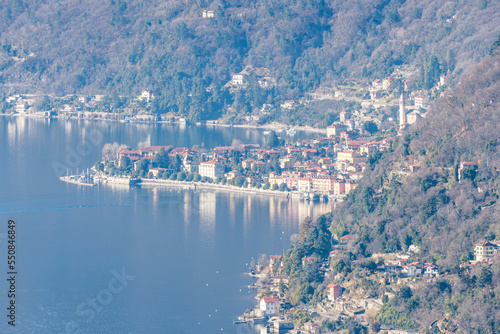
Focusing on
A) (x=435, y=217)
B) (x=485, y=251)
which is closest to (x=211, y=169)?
(x=435, y=217)

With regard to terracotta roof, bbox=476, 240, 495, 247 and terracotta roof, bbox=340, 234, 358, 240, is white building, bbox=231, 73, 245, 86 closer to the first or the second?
terracotta roof, bbox=340, 234, 358, 240

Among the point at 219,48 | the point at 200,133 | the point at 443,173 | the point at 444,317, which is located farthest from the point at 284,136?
the point at 444,317

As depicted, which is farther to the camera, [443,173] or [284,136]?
[284,136]

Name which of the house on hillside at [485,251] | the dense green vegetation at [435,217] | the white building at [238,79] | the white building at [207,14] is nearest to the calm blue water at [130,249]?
the dense green vegetation at [435,217]

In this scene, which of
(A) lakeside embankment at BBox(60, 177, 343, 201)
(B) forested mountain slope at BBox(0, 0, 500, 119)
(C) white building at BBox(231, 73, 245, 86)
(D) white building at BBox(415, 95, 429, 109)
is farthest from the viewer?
(C) white building at BBox(231, 73, 245, 86)

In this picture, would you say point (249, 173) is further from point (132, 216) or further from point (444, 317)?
point (444, 317)

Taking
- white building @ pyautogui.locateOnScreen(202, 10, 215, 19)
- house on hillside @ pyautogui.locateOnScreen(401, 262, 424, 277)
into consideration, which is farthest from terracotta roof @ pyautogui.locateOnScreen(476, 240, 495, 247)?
white building @ pyautogui.locateOnScreen(202, 10, 215, 19)

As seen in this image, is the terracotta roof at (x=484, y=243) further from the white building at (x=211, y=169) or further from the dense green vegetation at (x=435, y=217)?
the white building at (x=211, y=169)
